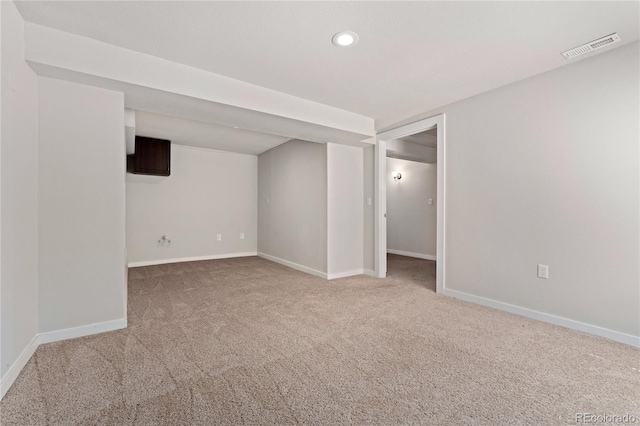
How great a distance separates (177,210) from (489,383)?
559cm

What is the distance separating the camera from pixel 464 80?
2822 mm

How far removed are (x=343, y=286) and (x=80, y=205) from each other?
2881mm

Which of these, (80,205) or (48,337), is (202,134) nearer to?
(80,205)

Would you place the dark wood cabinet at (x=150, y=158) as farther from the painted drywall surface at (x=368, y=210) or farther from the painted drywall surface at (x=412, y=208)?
the painted drywall surface at (x=412, y=208)

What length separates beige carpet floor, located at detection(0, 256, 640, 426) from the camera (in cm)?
145

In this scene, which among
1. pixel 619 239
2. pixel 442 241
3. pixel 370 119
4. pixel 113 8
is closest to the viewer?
pixel 113 8

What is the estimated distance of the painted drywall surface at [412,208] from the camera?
620 centimetres

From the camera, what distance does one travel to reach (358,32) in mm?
2070

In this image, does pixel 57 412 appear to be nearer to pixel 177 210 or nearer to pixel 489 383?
pixel 489 383

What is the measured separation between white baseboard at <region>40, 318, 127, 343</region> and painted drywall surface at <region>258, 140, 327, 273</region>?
2600mm

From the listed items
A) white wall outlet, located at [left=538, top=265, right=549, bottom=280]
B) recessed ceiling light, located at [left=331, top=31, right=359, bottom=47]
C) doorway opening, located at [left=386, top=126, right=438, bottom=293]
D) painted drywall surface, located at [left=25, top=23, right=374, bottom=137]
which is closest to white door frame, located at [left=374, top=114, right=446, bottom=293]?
doorway opening, located at [left=386, top=126, right=438, bottom=293]

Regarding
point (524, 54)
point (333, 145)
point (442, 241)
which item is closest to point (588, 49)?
point (524, 54)

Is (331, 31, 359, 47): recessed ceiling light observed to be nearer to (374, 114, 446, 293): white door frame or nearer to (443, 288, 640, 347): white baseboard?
(374, 114, 446, 293): white door frame

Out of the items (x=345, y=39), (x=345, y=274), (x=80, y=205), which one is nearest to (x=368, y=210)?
(x=345, y=274)
